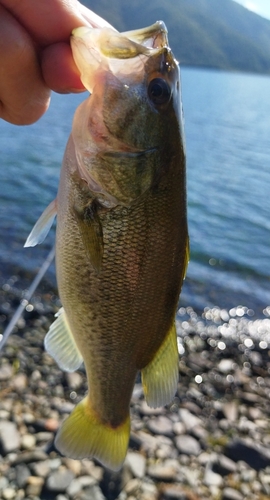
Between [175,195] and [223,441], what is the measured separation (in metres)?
4.71

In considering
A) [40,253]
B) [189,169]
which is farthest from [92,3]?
[40,253]

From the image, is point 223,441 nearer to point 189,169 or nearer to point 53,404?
point 53,404

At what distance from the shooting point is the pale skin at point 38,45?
2.26 metres

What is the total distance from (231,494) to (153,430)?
120 centimetres

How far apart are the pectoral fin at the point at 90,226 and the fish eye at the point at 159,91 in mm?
561

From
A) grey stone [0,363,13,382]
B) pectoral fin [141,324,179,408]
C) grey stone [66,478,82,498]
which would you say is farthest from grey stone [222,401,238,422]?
pectoral fin [141,324,179,408]

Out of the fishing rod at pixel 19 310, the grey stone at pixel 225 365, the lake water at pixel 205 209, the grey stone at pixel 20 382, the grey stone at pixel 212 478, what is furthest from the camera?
the lake water at pixel 205 209

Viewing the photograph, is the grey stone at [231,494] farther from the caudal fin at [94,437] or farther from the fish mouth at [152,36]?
the fish mouth at [152,36]

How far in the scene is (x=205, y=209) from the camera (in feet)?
54.5

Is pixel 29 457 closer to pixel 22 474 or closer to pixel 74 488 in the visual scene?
pixel 22 474

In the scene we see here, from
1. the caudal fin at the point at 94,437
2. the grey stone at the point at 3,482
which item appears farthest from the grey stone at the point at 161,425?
the caudal fin at the point at 94,437

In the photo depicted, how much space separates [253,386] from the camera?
7.55 meters

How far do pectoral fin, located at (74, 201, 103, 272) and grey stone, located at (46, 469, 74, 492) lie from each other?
11.2 feet

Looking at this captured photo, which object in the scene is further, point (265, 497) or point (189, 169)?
point (189, 169)
